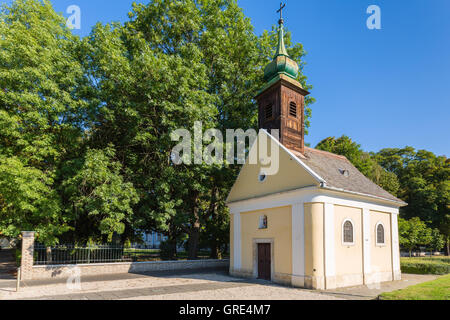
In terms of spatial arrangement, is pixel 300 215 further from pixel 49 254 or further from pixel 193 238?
pixel 49 254

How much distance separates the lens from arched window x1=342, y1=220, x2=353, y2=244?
13.5 m

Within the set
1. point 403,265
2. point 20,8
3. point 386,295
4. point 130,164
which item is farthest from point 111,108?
point 403,265

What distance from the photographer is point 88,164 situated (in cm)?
1426

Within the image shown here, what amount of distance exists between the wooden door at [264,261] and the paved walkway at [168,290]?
759 millimetres

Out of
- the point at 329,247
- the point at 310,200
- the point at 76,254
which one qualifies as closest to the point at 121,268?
the point at 76,254

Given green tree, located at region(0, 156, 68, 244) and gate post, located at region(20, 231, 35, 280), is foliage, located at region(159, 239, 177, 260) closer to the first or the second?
green tree, located at region(0, 156, 68, 244)

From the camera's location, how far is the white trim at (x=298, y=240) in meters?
12.6

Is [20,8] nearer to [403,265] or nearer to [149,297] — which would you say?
[149,297]

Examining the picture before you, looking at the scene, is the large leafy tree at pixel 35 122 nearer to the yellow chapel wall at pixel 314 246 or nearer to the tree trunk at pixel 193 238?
the tree trunk at pixel 193 238

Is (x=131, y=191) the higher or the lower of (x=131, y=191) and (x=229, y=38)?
the lower

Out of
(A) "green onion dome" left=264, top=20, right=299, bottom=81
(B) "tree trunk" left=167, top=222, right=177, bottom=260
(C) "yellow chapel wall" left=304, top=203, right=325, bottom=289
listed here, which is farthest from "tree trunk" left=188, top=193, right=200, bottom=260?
(A) "green onion dome" left=264, top=20, right=299, bottom=81

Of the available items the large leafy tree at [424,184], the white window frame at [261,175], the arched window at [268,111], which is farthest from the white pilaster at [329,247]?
the large leafy tree at [424,184]

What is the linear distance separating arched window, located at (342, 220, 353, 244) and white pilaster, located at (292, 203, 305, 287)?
2.24m

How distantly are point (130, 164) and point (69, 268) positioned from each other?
680cm
